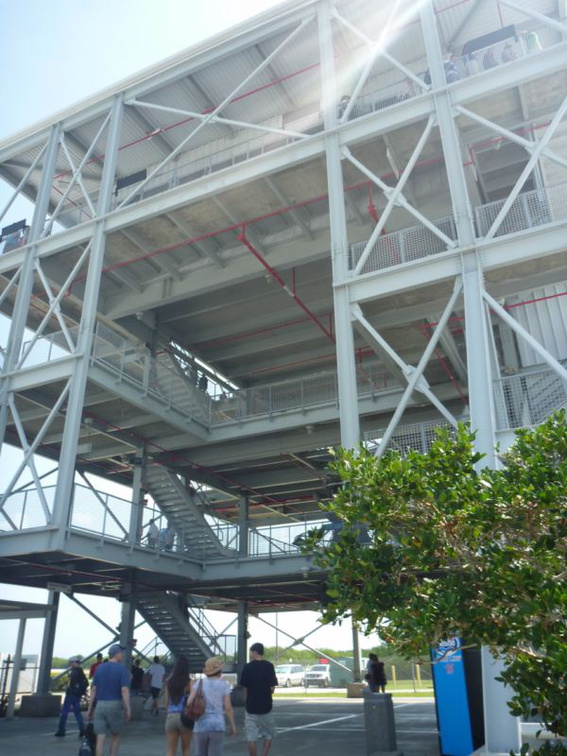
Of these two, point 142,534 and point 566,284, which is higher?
point 566,284

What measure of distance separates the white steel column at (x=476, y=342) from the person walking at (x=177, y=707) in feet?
15.0

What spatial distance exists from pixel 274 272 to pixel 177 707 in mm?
15640

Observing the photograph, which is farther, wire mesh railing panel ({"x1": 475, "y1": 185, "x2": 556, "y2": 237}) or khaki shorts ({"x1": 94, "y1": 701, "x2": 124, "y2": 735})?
wire mesh railing panel ({"x1": 475, "y1": 185, "x2": 556, "y2": 237})

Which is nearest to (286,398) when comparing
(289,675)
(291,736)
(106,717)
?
(291,736)

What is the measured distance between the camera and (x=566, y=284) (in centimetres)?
1786

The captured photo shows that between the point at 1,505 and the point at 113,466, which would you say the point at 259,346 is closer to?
the point at 113,466

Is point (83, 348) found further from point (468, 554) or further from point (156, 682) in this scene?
point (468, 554)

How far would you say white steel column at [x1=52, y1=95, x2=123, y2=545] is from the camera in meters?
16.3

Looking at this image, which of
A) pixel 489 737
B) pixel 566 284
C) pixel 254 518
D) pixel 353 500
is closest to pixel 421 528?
pixel 353 500

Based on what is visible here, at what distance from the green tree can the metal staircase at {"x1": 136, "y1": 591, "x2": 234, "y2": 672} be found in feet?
60.1

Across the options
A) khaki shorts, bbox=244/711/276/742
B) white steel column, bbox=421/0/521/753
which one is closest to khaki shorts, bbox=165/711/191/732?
khaki shorts, bbox=244/711/276/742

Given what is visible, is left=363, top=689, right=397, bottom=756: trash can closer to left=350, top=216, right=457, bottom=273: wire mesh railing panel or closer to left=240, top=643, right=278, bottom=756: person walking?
left=240, top=643, right=278, bottom=756: person walking

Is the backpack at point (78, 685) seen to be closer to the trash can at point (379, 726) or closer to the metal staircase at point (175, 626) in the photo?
the trash can at point (379, 726)

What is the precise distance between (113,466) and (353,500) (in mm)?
23597
